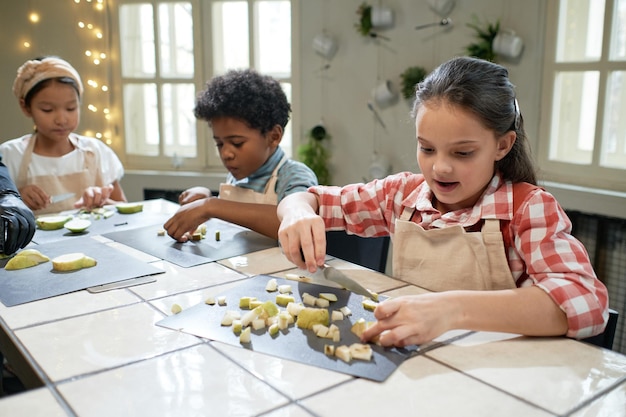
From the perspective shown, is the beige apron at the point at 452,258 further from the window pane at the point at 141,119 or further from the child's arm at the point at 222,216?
the window pane at the point at 141,119

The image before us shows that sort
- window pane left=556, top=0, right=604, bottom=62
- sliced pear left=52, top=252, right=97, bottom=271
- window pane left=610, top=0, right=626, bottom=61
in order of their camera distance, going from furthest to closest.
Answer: window pane left=556, top=0, right=604, bottom=62 → window pane left=610, top=0, right=626, bottom=61 → sliced pear left=52, top=252, right=97, bottom=271

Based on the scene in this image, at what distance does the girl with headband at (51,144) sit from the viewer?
87.3 inches

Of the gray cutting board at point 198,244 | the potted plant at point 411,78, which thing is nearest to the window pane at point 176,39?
the potted plant at point 411,78

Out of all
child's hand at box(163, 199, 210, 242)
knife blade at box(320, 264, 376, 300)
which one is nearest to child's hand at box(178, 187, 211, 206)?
child's hand at box(163, 199, 210, 242)

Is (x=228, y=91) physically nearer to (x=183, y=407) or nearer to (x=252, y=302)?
(x=252, y=302)

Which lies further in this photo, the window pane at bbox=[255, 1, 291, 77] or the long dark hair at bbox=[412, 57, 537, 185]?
the window pane at bbox=[255, 1, 291, 77]

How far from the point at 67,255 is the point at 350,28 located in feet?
7.34

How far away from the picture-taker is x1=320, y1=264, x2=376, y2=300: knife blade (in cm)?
107

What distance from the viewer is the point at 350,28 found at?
A: 3113 mm

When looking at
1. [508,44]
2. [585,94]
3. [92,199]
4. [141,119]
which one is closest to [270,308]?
[92,199]

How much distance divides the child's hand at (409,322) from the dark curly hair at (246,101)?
1102mm

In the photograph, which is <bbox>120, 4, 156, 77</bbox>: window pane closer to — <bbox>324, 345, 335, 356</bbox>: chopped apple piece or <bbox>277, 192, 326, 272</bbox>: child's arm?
<bbox>277, 192, 326, 272</bbox>: child's arm

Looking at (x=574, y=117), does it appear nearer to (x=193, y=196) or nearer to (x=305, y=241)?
(x=193, y=196)

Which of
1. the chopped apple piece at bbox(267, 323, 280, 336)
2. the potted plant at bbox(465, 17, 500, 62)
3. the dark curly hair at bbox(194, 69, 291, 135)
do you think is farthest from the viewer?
the potted plant at bbox(465, 17, 500, 62)
